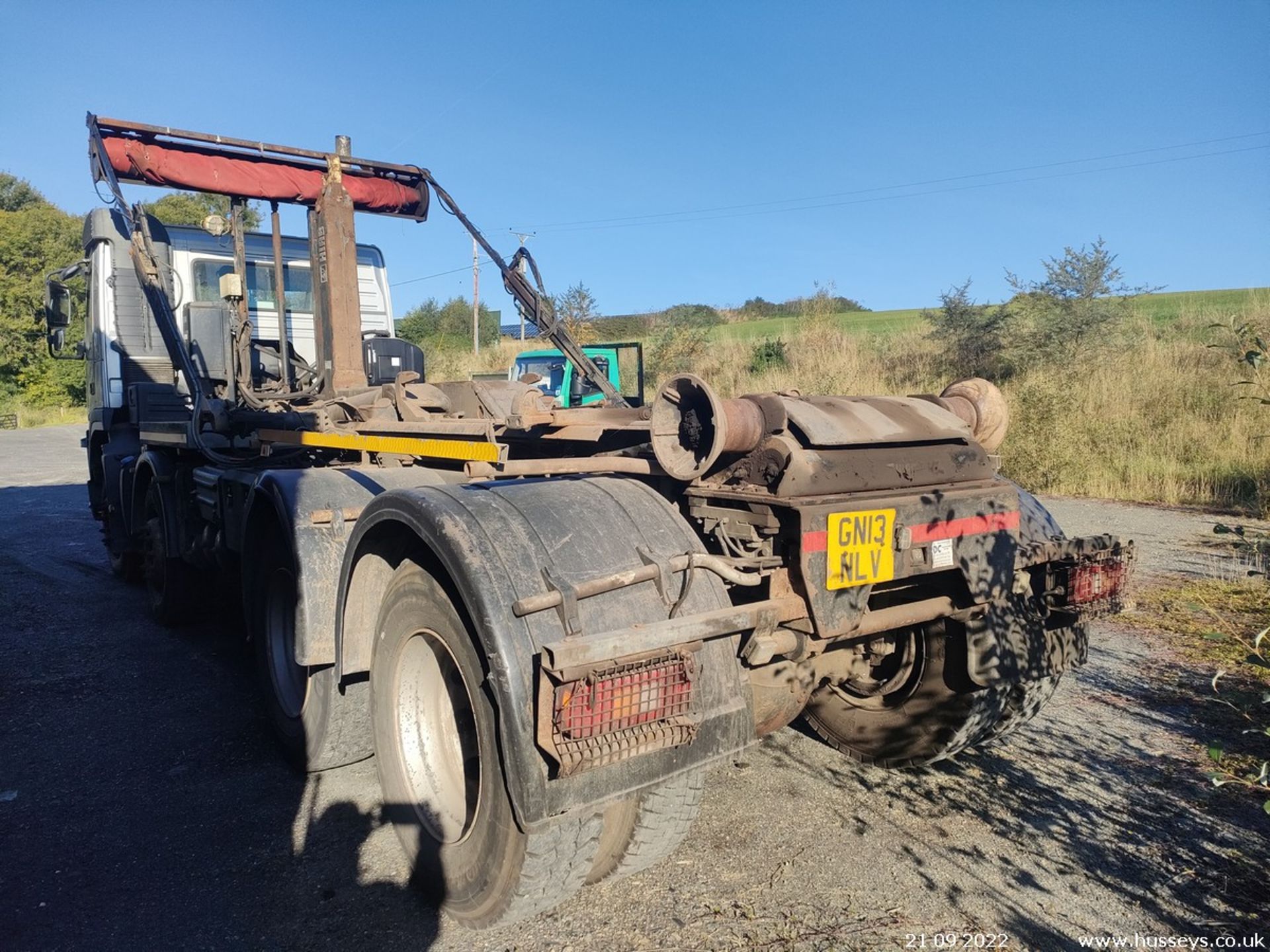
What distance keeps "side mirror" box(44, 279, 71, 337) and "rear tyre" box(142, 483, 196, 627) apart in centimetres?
218

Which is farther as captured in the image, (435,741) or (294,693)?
(294,693)

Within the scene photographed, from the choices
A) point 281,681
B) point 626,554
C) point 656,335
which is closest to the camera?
point 626,554

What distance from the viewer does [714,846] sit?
3080 millimetres

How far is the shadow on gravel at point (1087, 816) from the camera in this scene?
272 centimetres

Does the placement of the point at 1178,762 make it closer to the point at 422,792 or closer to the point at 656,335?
the point at 422,792

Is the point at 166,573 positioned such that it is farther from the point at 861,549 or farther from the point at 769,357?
the point at 769,357

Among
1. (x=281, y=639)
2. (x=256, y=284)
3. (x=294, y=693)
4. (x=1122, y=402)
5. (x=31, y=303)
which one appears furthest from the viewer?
(x=31, y=303)

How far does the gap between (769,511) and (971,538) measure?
847 mm

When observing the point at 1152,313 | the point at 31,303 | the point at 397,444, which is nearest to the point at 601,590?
the point at 397,444

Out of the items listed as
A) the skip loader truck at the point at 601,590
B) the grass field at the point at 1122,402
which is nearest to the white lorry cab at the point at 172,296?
the skip loader truck at the point at 601,590

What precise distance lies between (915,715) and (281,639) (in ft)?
9.88

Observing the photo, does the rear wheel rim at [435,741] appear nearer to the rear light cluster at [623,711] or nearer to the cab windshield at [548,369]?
the rear light cluster at [623,711]

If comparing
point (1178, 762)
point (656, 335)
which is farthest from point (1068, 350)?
point (1178, 762)

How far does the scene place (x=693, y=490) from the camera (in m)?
2.84
